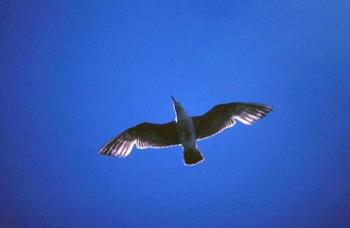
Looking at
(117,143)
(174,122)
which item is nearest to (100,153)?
(117,143)

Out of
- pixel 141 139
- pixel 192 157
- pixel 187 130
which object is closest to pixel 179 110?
pixel 187 130

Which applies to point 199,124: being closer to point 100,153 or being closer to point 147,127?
point 147,127

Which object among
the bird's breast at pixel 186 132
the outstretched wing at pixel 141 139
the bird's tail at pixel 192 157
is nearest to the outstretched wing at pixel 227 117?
the bird's breast at pixel 186 132

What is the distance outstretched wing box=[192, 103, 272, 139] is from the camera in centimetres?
729

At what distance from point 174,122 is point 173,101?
46cm

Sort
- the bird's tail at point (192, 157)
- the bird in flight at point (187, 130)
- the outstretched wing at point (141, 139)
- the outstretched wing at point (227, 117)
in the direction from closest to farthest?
the bird's tail at point (192, 157)
the bird in flight at point (187, 130)
the outstretched wing at point (227, 117)
the outstretched wing at point (141, 139)

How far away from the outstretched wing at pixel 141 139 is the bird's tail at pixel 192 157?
1.46 feet

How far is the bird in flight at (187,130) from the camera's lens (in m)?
7.13

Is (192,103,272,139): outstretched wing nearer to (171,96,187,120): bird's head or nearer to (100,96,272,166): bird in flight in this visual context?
(100,96,272,166): bird in flight

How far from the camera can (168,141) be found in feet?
24.5

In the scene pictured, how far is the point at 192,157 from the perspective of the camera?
22.9 ft

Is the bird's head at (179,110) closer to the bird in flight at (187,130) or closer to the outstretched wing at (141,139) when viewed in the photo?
the bird in flight at (187,130)

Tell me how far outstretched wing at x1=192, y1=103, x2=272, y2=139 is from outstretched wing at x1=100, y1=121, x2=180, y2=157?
21.5 inches

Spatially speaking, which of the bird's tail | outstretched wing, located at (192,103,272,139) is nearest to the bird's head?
outstretched wing, located at (192,103,272,139)
